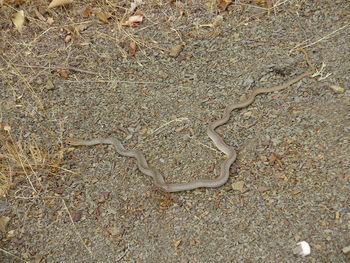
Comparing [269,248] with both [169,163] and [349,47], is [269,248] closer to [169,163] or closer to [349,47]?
[169,163]

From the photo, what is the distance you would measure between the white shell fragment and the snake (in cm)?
99

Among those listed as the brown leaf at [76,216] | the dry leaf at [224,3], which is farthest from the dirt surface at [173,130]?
the dry leaf at [224,3]

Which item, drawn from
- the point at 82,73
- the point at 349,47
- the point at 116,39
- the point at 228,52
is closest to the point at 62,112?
the point at 82,73

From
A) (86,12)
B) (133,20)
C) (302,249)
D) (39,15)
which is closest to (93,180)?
(302,249)

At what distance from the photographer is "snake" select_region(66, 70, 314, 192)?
4551 mm

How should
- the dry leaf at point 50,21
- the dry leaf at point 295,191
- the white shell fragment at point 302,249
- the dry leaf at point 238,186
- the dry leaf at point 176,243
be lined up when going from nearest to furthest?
the white shell fragment at point 302,249, the dry leaf at point 176,243, the dry leaf at point 295,191, the dry leaf at point 238,186, the dry leaf at point 50,21

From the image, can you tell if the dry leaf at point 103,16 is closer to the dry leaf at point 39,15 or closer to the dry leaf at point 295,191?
the dry leaf at point 39,15

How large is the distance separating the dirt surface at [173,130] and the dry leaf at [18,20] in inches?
2.7

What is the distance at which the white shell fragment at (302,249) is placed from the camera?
12.5 ft

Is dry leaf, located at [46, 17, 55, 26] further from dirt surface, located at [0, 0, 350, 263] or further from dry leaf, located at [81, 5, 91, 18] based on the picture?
dry leaf, located at [81, 5, 91, 18]

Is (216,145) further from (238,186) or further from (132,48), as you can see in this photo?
(132,48)

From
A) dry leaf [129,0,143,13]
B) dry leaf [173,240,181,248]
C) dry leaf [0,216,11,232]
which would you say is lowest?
dry leaf [0,216,11,232]

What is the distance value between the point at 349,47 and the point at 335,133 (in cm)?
141

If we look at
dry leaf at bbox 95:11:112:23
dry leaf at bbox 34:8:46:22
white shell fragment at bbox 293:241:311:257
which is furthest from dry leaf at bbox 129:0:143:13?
white shell fragment at bbox 293:241:311:257
